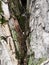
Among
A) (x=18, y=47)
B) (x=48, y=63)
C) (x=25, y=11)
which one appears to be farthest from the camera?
(x=25, y=11)

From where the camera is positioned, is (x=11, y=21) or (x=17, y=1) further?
(x=17, y=1)

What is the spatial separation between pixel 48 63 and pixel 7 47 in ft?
0.97

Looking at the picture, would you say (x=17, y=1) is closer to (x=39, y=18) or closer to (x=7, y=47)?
(x=39, y=18)

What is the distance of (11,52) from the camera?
164 cm

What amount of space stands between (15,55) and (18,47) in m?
0.06

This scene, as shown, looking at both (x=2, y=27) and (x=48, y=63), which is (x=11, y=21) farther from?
(x=48, y=63)

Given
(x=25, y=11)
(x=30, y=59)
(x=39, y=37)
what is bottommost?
(x=30, y=59)

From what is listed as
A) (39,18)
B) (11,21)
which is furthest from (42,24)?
(11,21)

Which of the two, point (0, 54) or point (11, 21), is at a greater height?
point (11, 21)

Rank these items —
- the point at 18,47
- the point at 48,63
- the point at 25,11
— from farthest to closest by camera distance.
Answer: the point at 25,11 < the point at 18,47 < the point at 48,63

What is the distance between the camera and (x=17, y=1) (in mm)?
1768

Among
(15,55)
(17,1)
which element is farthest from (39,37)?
(17,1)

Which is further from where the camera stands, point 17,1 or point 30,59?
point 17,1

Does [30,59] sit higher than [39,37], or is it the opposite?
[39,37]
